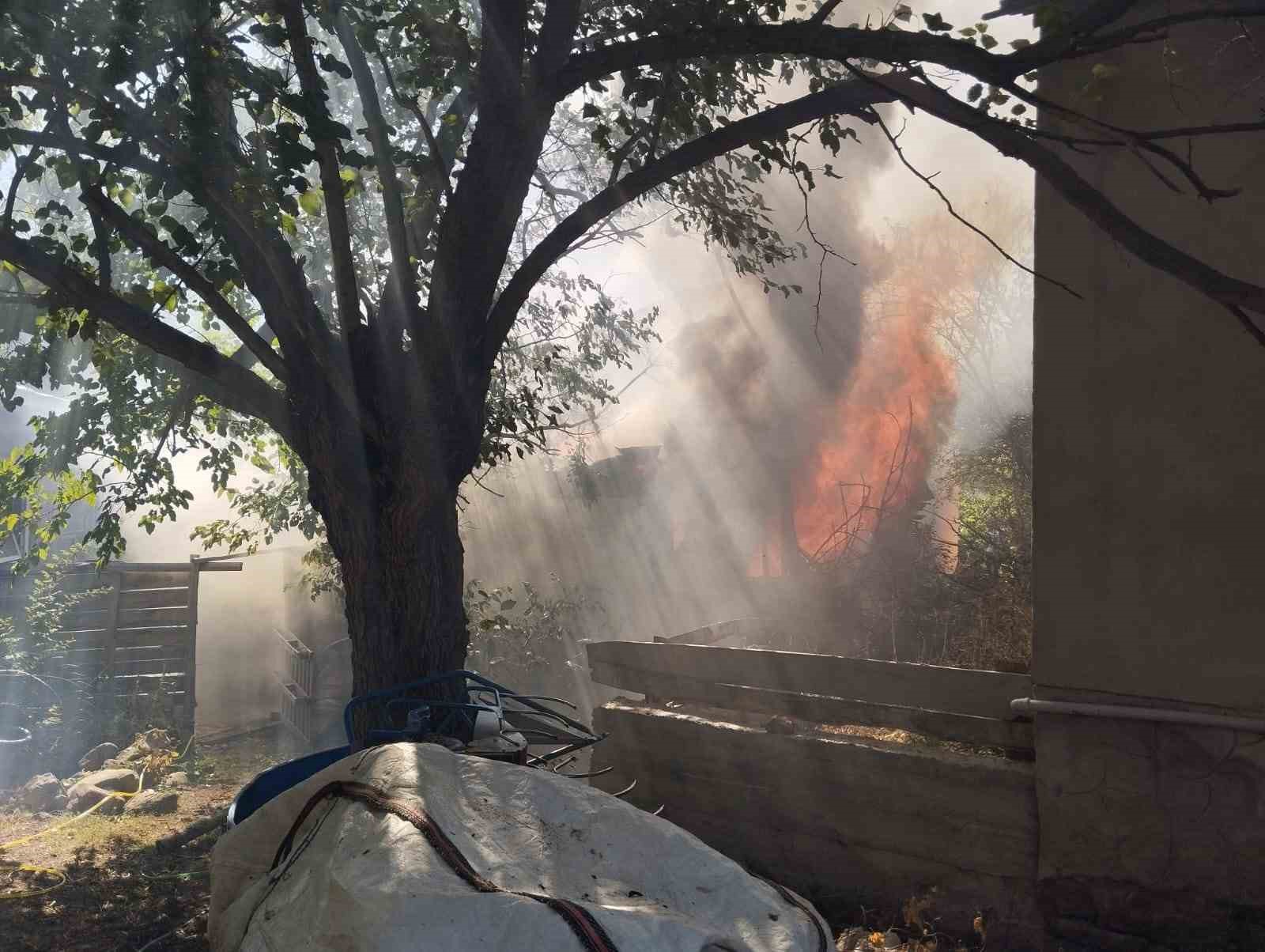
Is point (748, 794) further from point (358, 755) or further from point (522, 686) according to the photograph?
point (522, 686)

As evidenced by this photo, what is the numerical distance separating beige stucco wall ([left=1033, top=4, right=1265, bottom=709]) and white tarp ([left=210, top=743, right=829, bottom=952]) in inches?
108

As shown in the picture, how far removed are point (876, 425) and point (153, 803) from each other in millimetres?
11752

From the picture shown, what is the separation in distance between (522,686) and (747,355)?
768 centimetres

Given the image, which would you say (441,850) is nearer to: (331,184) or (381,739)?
(381,739)

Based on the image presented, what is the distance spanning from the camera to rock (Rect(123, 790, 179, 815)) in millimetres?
9164

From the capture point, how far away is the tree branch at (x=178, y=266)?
458 cm

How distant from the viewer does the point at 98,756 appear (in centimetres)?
1155

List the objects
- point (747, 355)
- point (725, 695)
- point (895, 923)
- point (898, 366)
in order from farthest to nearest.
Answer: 1. point (747, 355)
2. point (898, 366)
3. point (725, 695)
4. point (895, 923)

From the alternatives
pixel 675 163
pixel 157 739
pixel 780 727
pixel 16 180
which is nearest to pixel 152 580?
pixel 157 739

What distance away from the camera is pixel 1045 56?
3750 millimetres

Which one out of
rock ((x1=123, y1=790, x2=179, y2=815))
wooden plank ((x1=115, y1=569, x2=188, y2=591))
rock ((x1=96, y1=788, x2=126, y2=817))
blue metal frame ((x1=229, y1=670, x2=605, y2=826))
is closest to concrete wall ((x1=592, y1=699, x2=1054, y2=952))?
blue metal frame ((x1=229, y1=670, x2=605, y2=826))

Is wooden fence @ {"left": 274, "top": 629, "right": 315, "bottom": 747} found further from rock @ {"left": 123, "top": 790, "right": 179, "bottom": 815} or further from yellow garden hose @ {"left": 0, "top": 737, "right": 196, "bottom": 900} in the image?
rock @ {"left": 123, "top": 790, "right": 179, "bottom": 815}

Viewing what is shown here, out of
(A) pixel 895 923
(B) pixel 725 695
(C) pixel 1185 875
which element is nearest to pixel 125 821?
(B) pixel 725 695

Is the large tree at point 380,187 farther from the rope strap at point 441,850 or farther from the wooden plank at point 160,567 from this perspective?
the wooden plank at point 160,567
